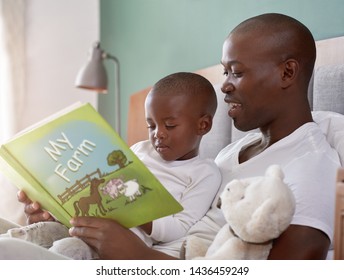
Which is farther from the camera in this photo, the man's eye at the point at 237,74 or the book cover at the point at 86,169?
the man's eye at the point at 237,74

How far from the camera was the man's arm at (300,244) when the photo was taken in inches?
38.3

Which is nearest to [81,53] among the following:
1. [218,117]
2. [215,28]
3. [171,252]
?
[215,28]

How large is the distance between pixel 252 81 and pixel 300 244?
0.45m

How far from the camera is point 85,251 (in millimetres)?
1150

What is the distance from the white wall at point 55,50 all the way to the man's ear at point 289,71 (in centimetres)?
246

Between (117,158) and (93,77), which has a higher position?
(117,158)

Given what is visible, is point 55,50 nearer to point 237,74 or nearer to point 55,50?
point 55,50

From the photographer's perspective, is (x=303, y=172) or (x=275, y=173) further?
(x=303, y=172)

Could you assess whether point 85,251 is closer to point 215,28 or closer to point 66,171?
point 66,171

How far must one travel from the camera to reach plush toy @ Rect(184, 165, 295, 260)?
35.4 inches

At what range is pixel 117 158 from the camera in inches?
41.8

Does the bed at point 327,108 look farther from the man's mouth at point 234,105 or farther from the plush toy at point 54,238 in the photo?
the plush toy at point 54,238

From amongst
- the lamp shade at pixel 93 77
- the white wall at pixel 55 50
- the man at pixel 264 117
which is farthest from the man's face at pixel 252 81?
the white wall at pixel 55 50

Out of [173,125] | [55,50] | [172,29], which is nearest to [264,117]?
[173,125]
